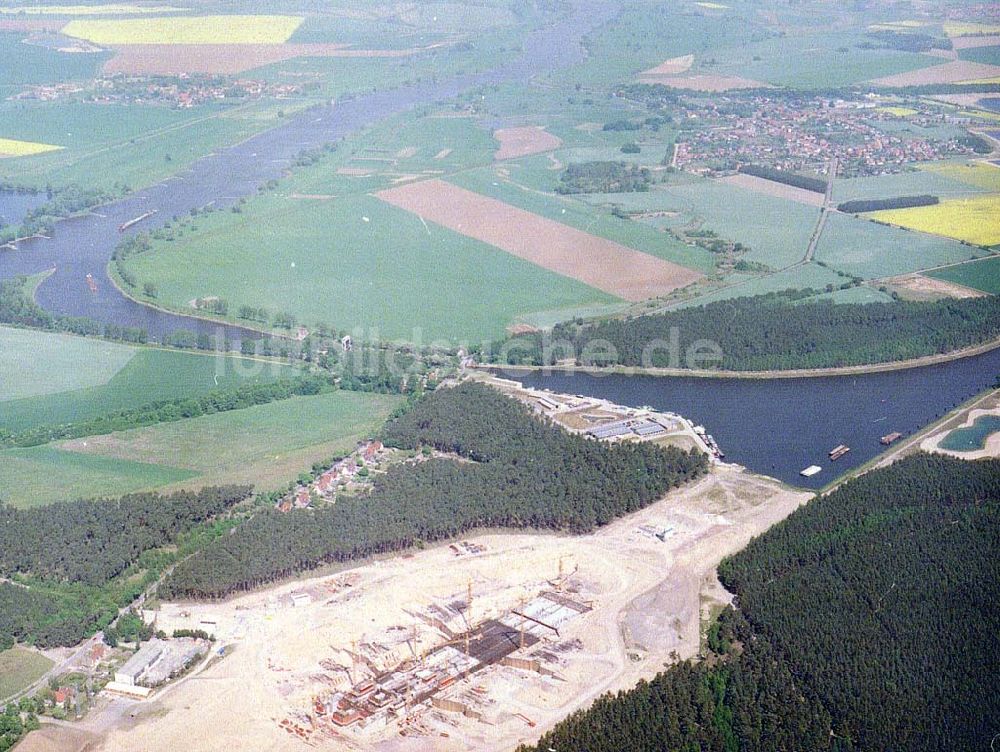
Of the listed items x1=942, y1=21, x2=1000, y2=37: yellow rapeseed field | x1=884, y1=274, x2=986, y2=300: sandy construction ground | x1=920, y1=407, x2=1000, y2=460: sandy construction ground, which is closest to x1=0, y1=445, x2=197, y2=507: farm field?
x1=920, y1=407, x2=1000, y2=460: sandy construction ground

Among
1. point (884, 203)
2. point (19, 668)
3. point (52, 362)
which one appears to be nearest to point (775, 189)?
point (884, 203)

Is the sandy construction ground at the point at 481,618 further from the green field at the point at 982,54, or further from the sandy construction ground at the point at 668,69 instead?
the sandy construction ground at the point at 668,69

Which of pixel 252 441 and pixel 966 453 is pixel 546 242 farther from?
pixel 966 453

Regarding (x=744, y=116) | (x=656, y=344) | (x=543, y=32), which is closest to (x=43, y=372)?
(x=656, y=344)

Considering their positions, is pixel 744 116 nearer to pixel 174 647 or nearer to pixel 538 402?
pixel 538 402

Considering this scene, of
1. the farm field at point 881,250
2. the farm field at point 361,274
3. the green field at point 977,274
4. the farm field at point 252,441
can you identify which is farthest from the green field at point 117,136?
the green field at point 977,274

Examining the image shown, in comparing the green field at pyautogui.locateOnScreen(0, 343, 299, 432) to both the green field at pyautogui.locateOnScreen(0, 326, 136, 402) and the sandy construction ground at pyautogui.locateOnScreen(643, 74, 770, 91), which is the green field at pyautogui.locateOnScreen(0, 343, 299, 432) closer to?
the green field at pyautogui.locateOnScreen(0, 326, 136, 402)
